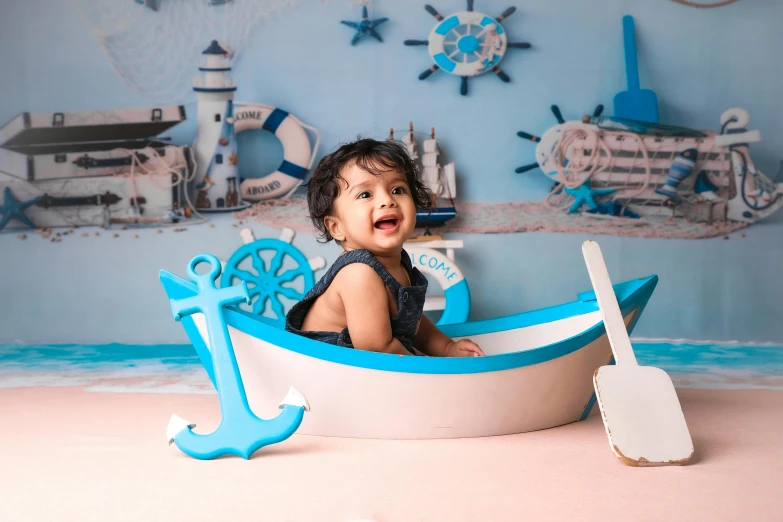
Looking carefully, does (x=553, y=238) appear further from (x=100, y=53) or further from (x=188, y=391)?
(x=100, y=53)

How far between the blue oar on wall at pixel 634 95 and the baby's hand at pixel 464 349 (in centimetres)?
162

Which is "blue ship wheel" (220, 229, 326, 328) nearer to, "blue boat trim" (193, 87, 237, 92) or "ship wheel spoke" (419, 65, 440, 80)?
"blue boat trim" (193, 87, 237, 92)

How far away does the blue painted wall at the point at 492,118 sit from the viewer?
9.83 ft

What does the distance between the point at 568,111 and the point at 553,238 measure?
49cm

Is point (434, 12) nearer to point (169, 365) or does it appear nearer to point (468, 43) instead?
point (468, 43)

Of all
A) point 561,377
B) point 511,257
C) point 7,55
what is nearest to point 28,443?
point 561,377

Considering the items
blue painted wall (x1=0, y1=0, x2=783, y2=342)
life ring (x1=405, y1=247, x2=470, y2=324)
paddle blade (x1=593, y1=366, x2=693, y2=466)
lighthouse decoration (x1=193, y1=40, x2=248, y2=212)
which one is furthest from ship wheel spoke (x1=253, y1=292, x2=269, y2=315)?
paddle blade (x1=593, y1=366, x2=693, y2=466)

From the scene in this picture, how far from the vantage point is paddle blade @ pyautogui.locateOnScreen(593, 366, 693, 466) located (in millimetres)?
1269

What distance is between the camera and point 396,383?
4.64 ft

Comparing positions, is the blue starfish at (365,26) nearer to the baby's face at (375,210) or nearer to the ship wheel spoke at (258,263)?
the ship wheel spoke at (258,263)

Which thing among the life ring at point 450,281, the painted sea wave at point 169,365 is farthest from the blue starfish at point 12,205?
the life ring at point 450,281

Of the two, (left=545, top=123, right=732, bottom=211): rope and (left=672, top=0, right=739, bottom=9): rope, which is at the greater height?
(left=672, top=0, right=739, bottom=9): rope

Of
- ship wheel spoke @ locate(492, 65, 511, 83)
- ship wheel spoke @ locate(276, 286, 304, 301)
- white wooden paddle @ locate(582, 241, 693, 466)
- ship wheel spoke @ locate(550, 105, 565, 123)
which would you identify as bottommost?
white wooden paddle @ locate(582, 241, 693, 466)

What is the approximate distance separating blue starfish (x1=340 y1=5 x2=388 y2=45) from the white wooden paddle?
192 cm
